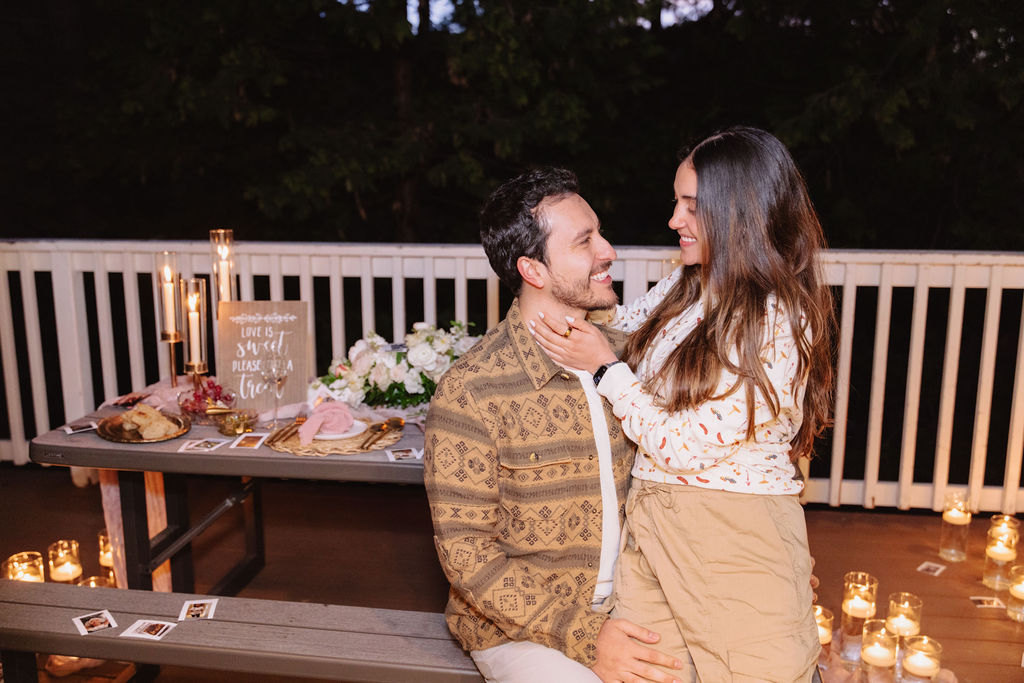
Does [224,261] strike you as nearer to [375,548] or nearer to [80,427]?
[80,427]

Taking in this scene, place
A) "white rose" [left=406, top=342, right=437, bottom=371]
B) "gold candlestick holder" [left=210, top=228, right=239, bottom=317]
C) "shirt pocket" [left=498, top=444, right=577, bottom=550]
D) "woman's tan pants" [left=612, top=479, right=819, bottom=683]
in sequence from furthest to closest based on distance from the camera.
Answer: "gold candlestick holder" [left=210, top=228, right=239, bottom=317], "white rose" [left=406, top=342, right=437, bottom=371], "shirt pocket" [left=498, top=444, right=577, bottom=550], "woman's tan pants" [left=612, top=479, right=819, bottom=683]

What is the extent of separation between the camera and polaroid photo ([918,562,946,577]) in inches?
131

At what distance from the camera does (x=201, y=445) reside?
2.49m

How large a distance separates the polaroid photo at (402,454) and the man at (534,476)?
53 cm

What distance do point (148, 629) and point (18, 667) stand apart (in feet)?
1.33

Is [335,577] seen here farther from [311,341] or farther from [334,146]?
[334,146]

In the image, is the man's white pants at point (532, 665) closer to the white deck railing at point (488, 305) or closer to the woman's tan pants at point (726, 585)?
the woman's tan pants at point (726, 585)

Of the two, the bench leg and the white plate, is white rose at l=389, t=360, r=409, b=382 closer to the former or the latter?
the white plate

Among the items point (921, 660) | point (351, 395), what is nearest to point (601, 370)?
point (351, 395)

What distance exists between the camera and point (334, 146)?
6777 millimetres

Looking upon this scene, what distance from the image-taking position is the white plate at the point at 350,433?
2486 mm

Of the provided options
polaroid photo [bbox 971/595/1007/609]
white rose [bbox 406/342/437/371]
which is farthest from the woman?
polaroid photo [bbox 971/595/1007/609]

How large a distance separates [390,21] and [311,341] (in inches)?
162

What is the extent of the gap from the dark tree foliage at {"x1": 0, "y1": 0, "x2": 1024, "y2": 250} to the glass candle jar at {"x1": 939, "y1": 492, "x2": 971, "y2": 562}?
3.76 metres
